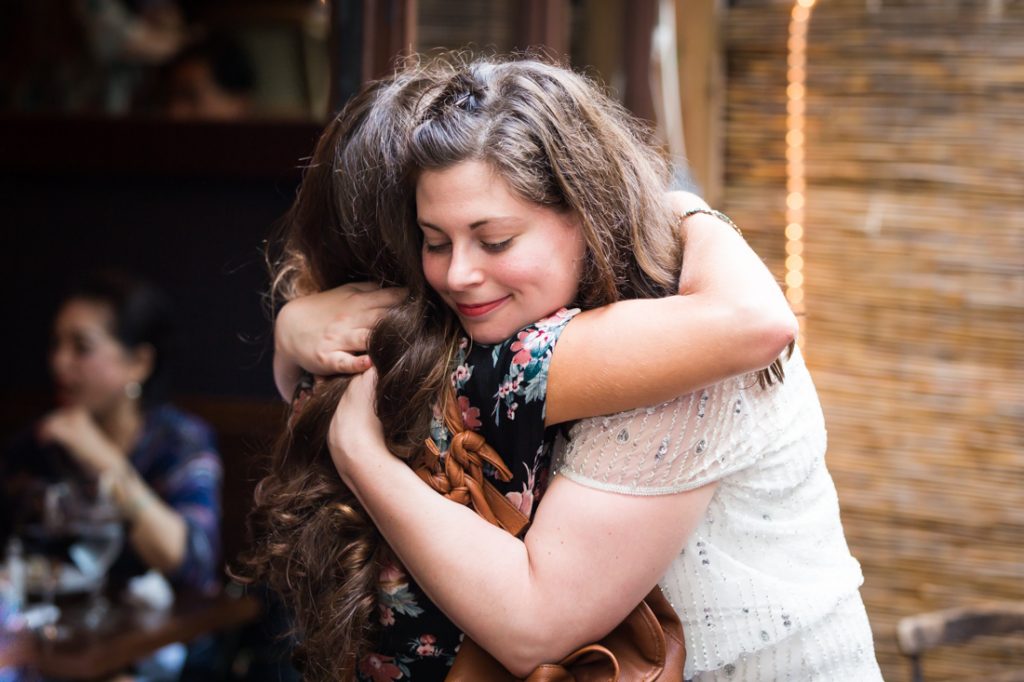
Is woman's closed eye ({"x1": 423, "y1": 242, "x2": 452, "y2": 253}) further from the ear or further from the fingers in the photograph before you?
the ear

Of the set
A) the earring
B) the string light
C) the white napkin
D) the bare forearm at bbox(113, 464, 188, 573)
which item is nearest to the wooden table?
the white napkin

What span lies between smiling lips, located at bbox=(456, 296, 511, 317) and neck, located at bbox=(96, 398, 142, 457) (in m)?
2.40

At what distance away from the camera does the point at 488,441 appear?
1.40 meters

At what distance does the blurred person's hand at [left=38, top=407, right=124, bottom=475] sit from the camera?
132 inches

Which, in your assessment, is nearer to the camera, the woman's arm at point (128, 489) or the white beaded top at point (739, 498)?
the white beaded top at point (739, 498)

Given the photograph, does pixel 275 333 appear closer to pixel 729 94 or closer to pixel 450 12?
pixel 450 12

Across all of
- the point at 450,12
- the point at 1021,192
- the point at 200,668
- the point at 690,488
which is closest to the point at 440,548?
the point at 690,488

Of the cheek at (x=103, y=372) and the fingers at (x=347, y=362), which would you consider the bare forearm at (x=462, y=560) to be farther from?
the cheek at (x=103, y=372)

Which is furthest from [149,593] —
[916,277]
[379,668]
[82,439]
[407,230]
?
[916,277]

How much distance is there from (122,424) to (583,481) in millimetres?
2584

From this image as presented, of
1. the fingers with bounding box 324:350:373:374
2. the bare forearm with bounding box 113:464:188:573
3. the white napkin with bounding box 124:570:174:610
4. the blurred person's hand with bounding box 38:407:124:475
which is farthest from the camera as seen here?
the blurred person's hand with bounding box 38:407:124:475

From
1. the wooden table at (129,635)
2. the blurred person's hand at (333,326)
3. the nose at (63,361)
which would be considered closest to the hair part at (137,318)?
the nose at (63,361)

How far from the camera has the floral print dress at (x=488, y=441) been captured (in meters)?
1.35

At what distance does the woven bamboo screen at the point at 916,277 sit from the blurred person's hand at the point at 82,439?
2.10m
